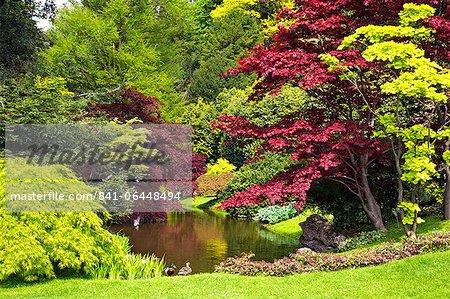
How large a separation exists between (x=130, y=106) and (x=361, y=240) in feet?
39.7

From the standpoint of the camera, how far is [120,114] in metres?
20.9

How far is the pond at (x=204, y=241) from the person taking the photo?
48.1ft

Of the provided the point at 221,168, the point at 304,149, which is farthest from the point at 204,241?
the point at 221,168

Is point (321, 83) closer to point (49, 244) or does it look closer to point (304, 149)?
point (304, 149)

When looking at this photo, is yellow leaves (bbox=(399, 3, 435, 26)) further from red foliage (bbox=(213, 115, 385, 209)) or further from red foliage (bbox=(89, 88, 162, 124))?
red foliage (bbox=(89, 88, 162, 124))

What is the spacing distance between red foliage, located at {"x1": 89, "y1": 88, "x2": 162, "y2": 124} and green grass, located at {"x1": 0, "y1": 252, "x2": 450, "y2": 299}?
1200cm

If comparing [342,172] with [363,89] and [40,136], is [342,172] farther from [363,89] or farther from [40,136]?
[40,136]

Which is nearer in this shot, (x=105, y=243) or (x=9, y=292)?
(x=9, y=292)

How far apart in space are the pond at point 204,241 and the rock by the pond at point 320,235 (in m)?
0.99

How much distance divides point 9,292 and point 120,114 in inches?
502

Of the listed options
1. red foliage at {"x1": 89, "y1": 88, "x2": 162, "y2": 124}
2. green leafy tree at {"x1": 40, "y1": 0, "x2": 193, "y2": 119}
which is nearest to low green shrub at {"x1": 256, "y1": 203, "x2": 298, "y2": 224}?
red foliage at {"x1": 89, "y1": 88, "x2": 162, "y2": 124}

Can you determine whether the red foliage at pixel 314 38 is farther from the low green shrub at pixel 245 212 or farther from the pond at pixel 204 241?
the low green shrub at pixel 245 212

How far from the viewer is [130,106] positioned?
20938mm

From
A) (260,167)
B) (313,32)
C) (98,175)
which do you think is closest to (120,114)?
(98,175)
